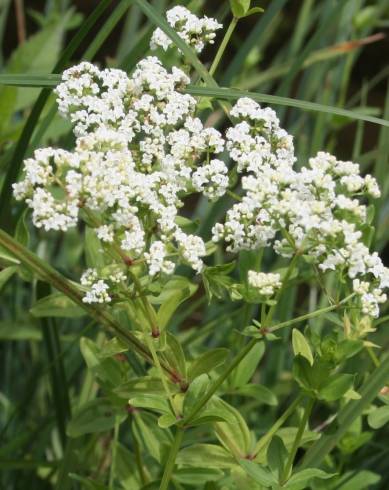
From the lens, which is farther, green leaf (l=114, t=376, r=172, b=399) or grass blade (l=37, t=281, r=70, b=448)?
grass blade (l=37, t=281, r=70, b=448)

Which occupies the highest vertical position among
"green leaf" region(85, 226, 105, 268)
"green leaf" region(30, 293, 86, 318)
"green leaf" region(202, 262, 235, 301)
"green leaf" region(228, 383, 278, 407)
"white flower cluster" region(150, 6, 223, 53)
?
"white flower cluster" region(150, 6, 223, 53)

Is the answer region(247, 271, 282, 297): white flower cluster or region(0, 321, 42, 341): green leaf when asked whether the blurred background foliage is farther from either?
region(247, 271, 282, 297): white flower cluster

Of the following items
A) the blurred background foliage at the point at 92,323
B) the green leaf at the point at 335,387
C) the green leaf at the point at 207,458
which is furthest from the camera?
the blurred background foliage at the point at 92,323

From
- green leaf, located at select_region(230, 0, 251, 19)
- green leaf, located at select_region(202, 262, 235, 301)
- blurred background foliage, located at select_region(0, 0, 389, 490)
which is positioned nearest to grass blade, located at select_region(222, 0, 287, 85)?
blurred background foliage, located at select_region(0, 0, 389, 490)

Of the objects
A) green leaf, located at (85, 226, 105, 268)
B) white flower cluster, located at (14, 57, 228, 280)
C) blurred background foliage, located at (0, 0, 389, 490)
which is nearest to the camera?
white flower cluster, located at (14, 57, 228, 280)

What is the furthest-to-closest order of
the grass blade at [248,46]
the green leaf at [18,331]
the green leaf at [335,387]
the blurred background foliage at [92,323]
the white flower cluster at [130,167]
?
1. the green leaf at [18,331]
2. the grass blade at [248,46]
3. the blurred background foliage at [92,323]
4. the green leaf at [335,387]
5. the white flower cluster at [130,167]

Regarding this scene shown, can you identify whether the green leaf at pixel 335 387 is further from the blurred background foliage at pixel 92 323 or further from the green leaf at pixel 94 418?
the green leaf at pixel 94 418

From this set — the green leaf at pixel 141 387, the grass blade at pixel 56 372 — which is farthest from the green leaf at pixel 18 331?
the green leaf at pixel 141 387
